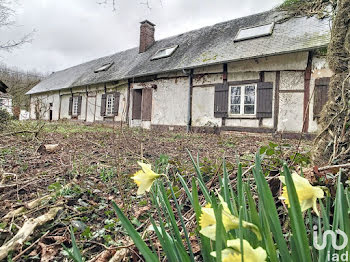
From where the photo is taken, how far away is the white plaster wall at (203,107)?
10.3m

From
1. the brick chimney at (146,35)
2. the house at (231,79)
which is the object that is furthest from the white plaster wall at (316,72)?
the brick chimney at (146,35)

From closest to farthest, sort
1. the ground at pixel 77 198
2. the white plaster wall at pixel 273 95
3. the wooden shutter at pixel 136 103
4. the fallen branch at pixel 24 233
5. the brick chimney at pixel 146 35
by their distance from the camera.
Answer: the fallen branch at pixel 24 233 → the ground at pixel 77 198 → the white plaster wall at pixel 273 95 → the wooden shutter at pixel 136 103 → the brick chimney at pixel 146 35

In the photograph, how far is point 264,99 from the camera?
888 centimetres

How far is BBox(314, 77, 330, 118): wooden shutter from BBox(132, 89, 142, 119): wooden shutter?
8.84 m

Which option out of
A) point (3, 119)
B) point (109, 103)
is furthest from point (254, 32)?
point (3, 119)

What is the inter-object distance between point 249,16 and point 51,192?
479 inches

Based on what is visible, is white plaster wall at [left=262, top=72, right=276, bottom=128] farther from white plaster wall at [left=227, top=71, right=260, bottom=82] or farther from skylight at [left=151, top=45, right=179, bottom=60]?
skylight at [left=151, top=45, right=179, bottom=60]

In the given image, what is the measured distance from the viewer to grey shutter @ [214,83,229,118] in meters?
9.79

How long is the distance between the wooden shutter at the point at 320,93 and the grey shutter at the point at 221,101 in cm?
320

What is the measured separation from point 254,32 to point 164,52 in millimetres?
5187

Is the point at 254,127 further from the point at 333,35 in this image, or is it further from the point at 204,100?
the point at 333,35

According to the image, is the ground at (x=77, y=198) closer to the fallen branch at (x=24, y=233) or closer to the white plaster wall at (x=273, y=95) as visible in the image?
the fallen branch at (x=24, y=233)

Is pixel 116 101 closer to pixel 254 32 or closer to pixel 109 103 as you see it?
pixel 109 103

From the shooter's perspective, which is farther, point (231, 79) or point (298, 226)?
point (231, 79)
